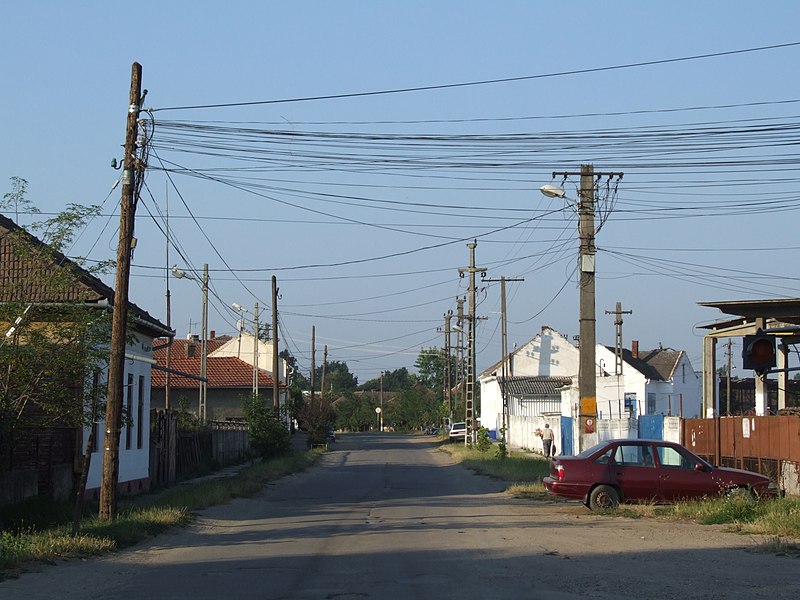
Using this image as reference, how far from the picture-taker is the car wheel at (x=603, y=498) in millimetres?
20328

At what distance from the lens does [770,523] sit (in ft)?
52.1

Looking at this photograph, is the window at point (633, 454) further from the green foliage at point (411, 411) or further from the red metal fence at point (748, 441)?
the green foliage at point (411, 411)

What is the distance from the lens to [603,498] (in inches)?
802

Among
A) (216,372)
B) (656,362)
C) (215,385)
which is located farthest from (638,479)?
(656,362)

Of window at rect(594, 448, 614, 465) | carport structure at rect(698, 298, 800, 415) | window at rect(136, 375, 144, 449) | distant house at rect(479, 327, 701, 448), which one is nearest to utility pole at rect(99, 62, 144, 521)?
window at rect(594, 448, 614, 465)

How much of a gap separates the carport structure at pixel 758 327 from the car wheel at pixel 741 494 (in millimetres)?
2661

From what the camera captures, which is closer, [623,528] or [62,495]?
[623,528]

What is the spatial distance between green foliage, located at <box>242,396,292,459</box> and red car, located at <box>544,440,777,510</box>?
76.9 ft

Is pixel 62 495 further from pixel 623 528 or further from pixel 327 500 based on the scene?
pixel 623 528

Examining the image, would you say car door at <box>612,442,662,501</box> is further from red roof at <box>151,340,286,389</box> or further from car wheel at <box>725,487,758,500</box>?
red roof at <box>151,340,286,389</box>

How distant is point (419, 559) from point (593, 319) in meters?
12.5

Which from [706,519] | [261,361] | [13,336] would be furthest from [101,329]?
[261,361]

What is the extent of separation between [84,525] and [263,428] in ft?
84.9

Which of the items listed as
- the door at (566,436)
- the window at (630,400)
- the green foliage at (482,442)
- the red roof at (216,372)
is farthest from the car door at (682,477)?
the red roof at (216,372)
